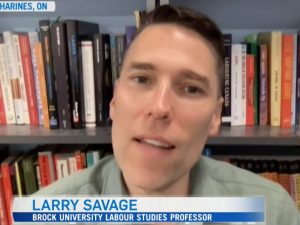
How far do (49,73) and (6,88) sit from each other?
0.16 meters

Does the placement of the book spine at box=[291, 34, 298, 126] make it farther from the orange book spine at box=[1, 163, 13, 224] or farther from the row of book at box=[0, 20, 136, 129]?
the orange book spine at box=[1, 163, 13, 224]

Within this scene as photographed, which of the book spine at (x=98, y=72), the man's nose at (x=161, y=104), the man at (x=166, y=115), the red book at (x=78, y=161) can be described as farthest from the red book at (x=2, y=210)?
the man's nose at (x=161, y=104)

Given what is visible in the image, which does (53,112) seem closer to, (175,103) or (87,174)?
Answer: (87,174)

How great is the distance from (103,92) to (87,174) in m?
0.37

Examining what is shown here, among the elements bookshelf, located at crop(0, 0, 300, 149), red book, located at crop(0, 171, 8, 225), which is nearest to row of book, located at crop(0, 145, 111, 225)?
red book, located at crop(0, 171, 8, 225)

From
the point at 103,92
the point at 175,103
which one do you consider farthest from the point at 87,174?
the point at 103,92

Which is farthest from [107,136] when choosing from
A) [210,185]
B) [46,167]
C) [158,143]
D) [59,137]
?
[158,143]

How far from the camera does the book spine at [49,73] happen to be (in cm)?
98

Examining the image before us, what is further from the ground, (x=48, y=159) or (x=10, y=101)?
(x=10, y=101)

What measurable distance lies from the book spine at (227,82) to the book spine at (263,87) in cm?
9

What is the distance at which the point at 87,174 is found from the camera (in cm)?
70

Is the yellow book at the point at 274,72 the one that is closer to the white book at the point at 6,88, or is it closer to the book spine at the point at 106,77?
the book spine at the point at 106,77

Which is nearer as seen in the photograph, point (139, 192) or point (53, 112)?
point (139, 192)

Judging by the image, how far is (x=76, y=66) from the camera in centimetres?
99
